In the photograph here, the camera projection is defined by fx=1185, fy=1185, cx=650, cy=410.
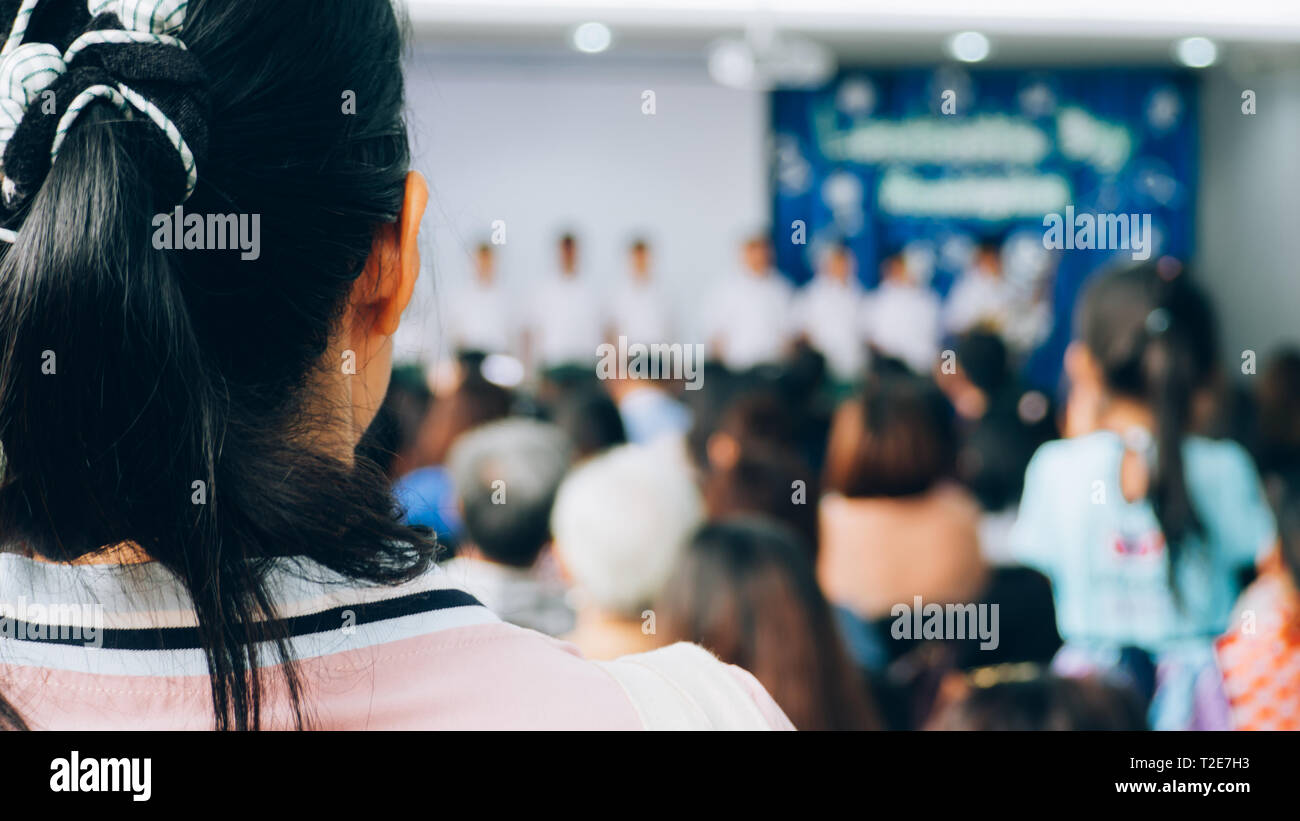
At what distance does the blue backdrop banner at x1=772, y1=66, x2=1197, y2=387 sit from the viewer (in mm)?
9562

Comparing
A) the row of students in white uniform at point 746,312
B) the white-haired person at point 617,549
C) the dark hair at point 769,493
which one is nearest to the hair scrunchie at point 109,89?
the white-haired person at point 617,549

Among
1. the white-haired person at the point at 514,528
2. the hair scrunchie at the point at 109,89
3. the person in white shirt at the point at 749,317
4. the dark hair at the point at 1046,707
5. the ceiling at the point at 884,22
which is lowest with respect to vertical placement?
the dark hair at the point at 1046,707

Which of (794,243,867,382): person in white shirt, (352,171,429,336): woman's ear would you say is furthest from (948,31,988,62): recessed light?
(352,171,429,336): woman's ear

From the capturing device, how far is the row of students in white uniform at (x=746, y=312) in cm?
888

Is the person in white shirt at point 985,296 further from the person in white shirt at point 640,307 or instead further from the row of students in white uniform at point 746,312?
the person in white shirt at point 640,307

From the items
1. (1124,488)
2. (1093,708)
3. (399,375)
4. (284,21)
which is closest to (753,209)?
(399,375)

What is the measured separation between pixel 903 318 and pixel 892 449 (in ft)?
22.8

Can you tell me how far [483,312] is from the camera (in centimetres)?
879

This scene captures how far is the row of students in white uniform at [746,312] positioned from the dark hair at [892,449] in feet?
19.7

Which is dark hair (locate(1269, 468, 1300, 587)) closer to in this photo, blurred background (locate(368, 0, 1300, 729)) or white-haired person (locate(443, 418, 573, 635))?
blurred background (locate(368, 0, 1300, 729))

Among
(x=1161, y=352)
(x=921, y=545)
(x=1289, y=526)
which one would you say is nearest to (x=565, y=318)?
(x=921, y=545)

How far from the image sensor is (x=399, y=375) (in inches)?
231

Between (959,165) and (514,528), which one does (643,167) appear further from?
(514,528)

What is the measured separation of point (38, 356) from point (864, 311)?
30.1 feet
